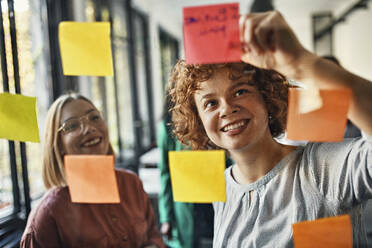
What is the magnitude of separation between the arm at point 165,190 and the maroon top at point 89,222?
0.22 ft

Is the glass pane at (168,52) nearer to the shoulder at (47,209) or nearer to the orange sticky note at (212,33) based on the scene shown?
the orange sticky note at (212,33)

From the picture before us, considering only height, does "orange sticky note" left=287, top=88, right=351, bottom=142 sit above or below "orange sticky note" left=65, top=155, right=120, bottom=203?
above

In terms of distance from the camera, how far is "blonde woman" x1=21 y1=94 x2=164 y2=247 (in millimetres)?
660

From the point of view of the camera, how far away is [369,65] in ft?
14.0

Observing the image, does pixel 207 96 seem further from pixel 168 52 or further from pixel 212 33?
pixel 168 52

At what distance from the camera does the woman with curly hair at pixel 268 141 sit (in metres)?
0.41

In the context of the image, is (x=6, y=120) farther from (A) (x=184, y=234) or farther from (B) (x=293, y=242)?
(B) (x=293, y=242)

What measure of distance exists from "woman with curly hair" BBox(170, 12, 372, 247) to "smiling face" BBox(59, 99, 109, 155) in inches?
9.0

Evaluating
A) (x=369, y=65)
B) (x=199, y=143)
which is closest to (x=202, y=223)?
(x=199, y=143)

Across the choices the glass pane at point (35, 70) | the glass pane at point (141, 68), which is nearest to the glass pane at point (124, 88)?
the glass pane at point (141, 68)

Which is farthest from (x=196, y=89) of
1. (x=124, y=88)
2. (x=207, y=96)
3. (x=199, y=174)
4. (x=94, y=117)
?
(x=124, y=88)

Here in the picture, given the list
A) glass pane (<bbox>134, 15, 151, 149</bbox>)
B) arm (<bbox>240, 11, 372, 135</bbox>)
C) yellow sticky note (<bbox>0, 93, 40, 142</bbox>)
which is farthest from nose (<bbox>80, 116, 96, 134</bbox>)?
glass pane (<bbox>134, 15, 151, 149</bbox>)

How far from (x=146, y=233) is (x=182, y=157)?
32 cm

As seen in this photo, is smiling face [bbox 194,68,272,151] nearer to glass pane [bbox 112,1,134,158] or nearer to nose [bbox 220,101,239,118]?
nose [bbox 220,101,239,118]
